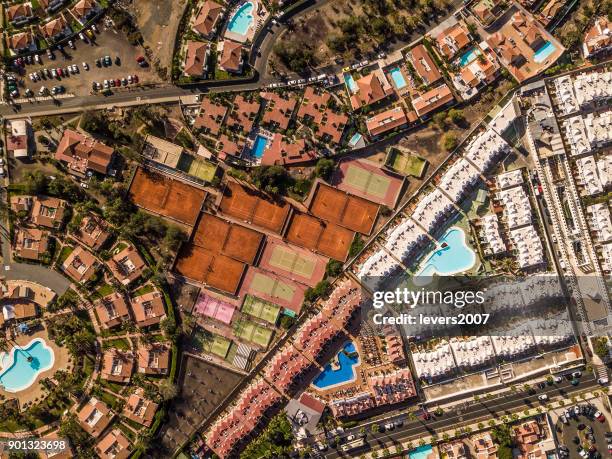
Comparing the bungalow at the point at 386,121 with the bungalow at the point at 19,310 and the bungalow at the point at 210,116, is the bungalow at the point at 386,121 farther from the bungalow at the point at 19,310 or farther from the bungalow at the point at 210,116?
the bungalow at the point at 19,310

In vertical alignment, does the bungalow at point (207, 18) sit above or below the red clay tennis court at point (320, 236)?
above

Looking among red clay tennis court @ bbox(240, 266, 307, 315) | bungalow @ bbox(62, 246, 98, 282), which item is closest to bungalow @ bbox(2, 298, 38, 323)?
bungalow @ bbox(62, 246, 98, 282)

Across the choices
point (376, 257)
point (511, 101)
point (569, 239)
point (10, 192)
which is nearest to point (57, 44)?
point (10, 192)

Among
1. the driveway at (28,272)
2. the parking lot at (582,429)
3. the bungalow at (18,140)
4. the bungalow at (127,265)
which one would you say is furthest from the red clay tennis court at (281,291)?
the parking lot at (582,429)

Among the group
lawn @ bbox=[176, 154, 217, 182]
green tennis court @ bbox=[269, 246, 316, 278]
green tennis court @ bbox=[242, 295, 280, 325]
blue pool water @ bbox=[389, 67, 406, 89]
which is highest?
blue pool water @ bbox=[389, 67, 406, 89]

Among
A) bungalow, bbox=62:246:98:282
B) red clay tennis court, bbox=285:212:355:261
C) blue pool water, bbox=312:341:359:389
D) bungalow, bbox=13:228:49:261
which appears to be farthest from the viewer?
red clay tennis court, bbox=285:212:355:261

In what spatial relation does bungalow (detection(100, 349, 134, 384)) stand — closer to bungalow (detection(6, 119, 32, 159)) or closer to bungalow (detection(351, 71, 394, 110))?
bungalow (detection(6, 119, 32, 159))

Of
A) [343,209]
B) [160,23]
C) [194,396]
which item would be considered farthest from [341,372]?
[160,23]
